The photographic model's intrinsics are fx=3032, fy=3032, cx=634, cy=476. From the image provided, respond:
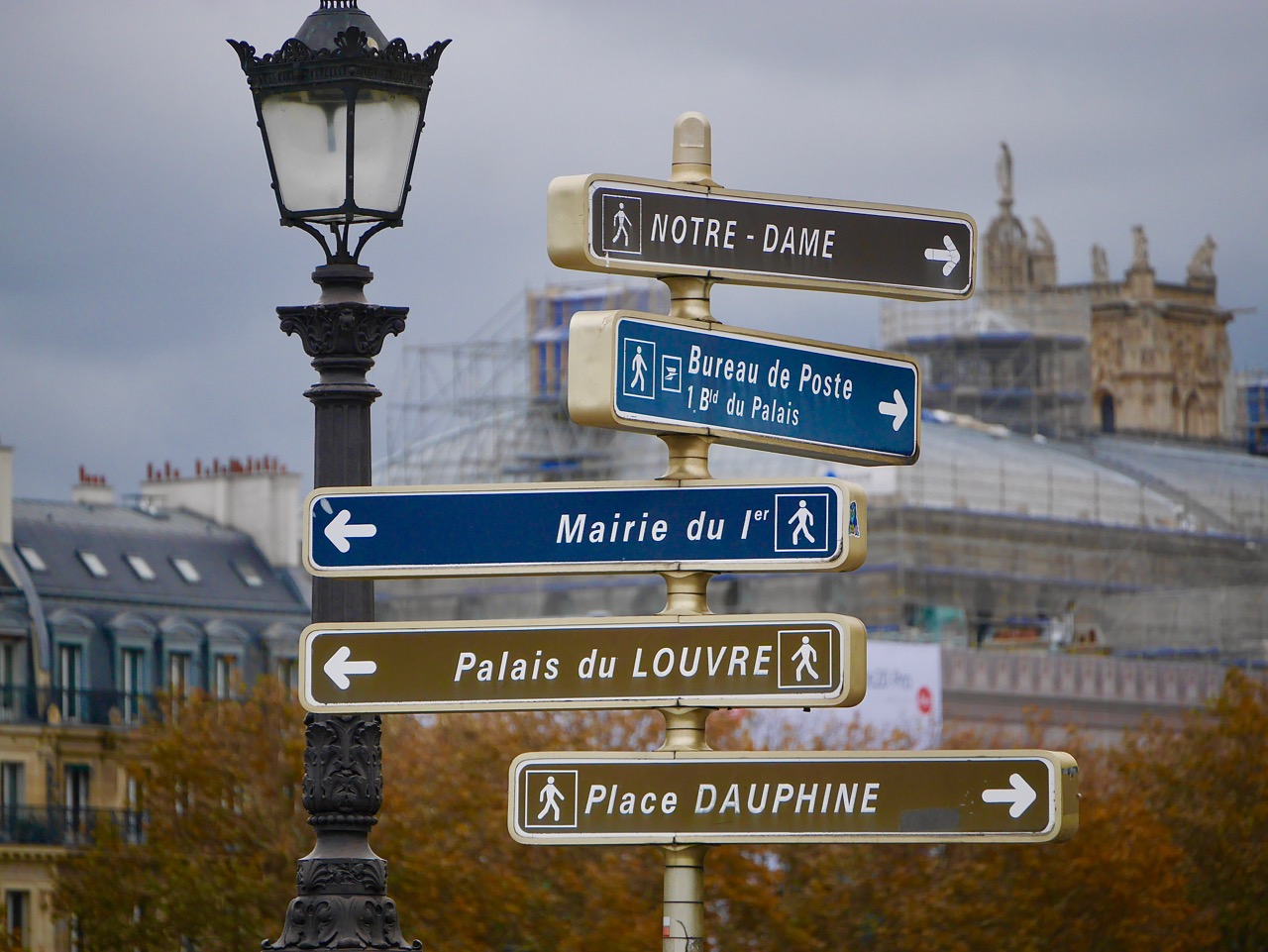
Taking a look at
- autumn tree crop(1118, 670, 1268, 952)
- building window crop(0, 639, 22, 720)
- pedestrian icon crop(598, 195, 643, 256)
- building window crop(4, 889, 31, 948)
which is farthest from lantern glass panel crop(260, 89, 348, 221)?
building window crop(0, 639, 22, 720)

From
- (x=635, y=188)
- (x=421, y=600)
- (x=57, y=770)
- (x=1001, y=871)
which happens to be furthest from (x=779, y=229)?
(x=421, y=600)

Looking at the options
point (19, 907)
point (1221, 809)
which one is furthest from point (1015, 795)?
point (19, 907)

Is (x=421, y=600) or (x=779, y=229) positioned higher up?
(x=421, y=600)

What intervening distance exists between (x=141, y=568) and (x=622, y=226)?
174ft

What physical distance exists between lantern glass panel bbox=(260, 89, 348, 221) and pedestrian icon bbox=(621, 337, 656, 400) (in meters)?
1.30

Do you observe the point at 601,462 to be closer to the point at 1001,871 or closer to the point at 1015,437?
the point at 1015,437

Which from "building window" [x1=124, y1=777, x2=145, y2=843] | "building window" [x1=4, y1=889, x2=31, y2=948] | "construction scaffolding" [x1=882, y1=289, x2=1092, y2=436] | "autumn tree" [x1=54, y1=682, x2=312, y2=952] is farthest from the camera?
"construction scaffolding" [x1=882, y1=289, x2=1092, y2=436]

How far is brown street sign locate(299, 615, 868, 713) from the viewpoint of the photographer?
348 inches

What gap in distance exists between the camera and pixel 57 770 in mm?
55750

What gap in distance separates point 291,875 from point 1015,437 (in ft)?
194

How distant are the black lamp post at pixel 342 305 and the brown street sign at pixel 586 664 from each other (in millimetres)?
248

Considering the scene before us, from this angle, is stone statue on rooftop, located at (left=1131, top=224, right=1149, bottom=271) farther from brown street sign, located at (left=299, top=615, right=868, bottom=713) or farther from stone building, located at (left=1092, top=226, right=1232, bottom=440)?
brown street sign, located at (left=299, top=615, right=868, bottom=713)

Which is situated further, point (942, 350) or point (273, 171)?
point (942, 350)

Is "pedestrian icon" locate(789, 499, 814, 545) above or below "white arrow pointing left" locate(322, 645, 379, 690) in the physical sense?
above
